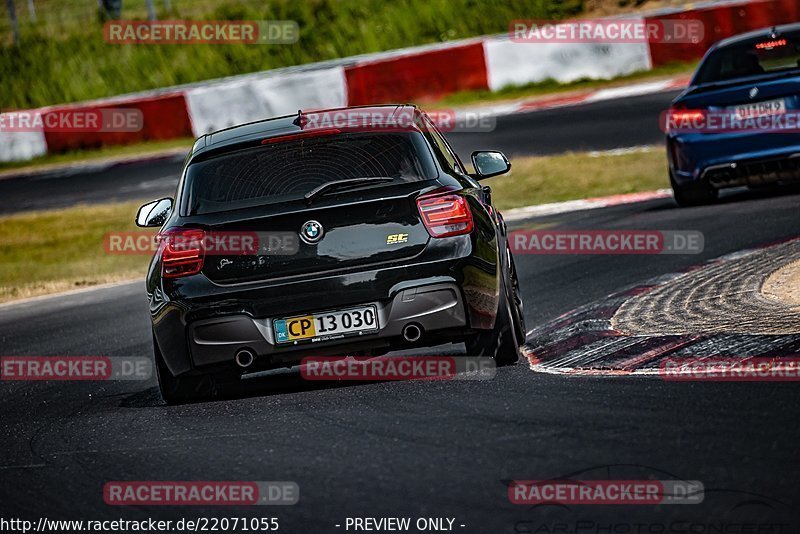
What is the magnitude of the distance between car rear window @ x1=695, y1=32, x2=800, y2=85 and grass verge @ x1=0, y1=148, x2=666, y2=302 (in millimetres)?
3766

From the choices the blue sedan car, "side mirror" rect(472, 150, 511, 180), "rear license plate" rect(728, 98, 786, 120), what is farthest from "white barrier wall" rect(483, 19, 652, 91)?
"side mirror" rect(472, 150, 511, 180)

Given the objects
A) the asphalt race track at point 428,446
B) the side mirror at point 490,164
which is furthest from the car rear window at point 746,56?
the side mirror at point 490,164

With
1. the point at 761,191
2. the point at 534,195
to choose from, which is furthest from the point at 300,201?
the point at 534,195

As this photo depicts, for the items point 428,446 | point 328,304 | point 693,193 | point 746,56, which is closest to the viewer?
point 428,446

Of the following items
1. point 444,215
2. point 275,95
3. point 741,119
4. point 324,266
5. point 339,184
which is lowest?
point 275,95

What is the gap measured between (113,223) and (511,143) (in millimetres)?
5813

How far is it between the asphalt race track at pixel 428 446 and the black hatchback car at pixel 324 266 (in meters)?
0.26

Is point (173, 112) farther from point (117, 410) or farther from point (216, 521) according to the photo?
point (216, 521)

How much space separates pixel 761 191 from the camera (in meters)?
14.8

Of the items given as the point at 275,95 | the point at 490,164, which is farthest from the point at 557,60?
the point at 490,164

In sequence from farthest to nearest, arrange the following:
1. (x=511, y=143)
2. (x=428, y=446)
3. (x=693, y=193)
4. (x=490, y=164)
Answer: (x=511, y=143)
(x=693, y=193)
(x=490, y=164)
(x=428, y=446)

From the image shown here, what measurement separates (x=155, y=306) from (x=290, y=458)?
1772 mm

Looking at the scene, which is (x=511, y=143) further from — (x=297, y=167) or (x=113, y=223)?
(x=297, y=167)

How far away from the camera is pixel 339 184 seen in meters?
7.22
